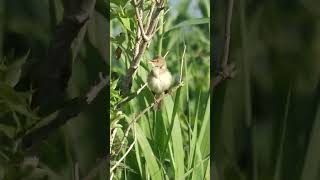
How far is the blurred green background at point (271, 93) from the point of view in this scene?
1041 mm

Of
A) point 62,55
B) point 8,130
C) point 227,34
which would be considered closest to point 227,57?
point 227,34

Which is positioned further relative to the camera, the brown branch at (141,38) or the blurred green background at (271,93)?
the brown branch at (141,38)

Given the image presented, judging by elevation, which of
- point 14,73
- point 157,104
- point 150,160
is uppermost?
point 14,73

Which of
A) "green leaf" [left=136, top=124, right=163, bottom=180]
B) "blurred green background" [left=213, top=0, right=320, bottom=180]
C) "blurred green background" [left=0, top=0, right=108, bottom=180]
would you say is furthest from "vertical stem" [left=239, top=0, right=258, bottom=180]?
"green leaf" [left=136, top=124, right=163, bottom=180]

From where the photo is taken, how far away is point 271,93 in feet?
3.47

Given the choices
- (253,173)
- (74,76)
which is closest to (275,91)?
(253,173)

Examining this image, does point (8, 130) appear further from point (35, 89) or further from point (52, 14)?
point (52, 14)

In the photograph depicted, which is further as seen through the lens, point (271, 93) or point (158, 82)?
point (158, 82)

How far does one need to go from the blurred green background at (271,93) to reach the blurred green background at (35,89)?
0.71 feet

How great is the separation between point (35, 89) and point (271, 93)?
412 mm

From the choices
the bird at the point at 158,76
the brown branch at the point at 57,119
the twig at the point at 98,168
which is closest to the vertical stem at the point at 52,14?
the brown branch at the point at 57,119

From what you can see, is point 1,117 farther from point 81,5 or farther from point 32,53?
point 81,5

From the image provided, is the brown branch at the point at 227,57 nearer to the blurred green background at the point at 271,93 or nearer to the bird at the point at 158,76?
the blurred green background at the point at 271,93

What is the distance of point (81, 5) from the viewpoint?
3.55ft
